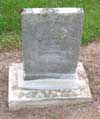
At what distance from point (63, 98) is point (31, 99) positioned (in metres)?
0.39

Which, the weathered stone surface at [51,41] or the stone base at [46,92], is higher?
the weathered stone surface at [51,41]

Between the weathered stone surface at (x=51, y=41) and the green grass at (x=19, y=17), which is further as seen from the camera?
the green grass at (x=19, y=17)

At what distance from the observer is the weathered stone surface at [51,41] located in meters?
5.16

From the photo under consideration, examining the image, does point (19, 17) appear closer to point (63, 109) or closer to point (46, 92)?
point (46, 92)

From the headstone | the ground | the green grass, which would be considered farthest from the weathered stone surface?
the green grass

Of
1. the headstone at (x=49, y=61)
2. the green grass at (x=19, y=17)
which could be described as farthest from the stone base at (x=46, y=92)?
the green grass at (x=19, y=17)

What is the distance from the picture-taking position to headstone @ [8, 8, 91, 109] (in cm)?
518

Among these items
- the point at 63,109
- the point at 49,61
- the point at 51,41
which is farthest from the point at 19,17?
the point at 63,109

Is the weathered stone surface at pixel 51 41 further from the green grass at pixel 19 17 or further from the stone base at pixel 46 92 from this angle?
the green grass at pixel 19 17

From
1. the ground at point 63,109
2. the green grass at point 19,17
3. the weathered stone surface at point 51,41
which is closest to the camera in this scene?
the weathered stone surface at point 51,41

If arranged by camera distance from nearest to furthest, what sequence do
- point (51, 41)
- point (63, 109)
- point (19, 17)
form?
1. point (51, 41)
2. point (63, 109)
3. point (19, 17)

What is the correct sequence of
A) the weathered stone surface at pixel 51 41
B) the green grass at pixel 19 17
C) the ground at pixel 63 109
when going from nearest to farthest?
1. the weathered stone surface at pixel 51 41
2. the ground at pixel 63 109
3. the green grass at pixel 19 17

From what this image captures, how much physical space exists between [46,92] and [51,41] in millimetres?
672

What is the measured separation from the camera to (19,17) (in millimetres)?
7438
